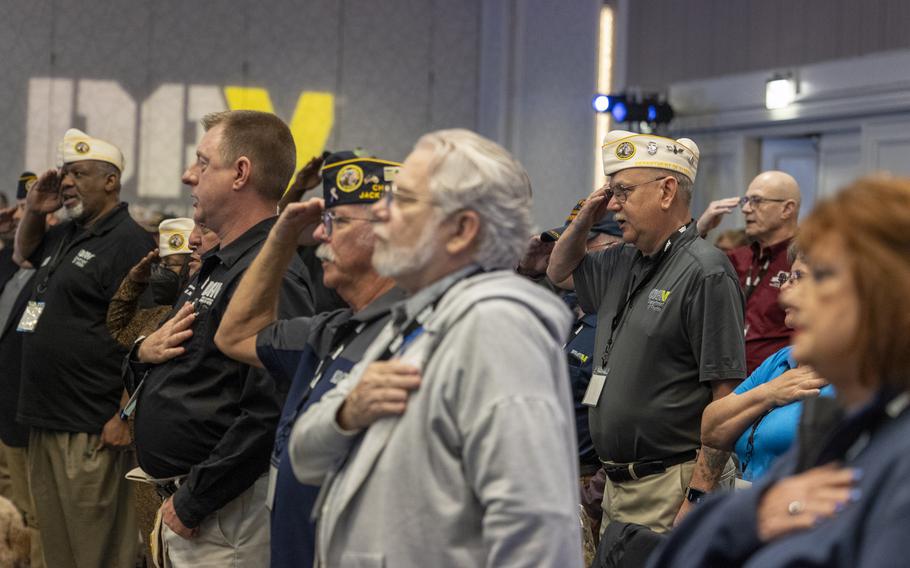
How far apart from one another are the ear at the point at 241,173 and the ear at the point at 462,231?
1.32 meters

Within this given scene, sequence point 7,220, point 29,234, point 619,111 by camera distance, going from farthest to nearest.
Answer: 1. point 619,111
2. point 7,220
3. point 29,234

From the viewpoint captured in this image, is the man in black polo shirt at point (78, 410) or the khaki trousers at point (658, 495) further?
the man in black polo shirt at point (78, 410)

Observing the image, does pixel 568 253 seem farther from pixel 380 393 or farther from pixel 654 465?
pixel 380 393

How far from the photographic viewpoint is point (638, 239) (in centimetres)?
332

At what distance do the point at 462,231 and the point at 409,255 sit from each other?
0.09m

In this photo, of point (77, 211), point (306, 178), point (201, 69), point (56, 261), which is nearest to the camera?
point (306, 178)

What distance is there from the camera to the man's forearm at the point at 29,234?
17.3 feet

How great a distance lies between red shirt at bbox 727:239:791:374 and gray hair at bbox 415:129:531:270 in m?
3.01

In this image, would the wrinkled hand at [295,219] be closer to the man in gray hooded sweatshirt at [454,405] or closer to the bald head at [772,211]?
the man in gray hooded sweatshirt at [454,405]

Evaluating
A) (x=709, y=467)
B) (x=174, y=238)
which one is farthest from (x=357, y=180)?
(x=174, y=238)

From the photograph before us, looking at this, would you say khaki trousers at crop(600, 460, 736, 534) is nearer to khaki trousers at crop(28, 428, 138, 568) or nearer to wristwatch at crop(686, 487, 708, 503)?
wristwatch at crop(686, 487, 708, 503)

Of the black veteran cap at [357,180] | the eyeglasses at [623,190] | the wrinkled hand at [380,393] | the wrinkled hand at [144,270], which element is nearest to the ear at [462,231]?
the wrinkled hand at [380,393]

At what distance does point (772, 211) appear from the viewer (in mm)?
5379

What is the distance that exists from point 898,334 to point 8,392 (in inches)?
177
